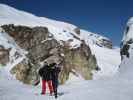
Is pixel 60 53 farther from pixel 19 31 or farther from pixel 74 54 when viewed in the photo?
pixel 19 31

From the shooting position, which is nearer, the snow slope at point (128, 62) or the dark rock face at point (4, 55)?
the snow slope at point (128, 62)

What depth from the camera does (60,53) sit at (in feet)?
190

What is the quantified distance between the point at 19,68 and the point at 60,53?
10.3m

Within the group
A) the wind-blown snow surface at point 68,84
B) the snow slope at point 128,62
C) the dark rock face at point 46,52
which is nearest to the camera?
the wind-blown snow surface at point 68,84

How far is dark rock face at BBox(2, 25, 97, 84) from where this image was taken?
56066 mm

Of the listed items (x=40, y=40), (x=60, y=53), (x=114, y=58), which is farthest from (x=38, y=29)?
(x=114, y=58)

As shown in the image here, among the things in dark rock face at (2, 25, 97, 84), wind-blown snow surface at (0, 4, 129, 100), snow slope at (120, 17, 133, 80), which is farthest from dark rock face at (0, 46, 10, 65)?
snow slope at (120, 17, 133, 80)

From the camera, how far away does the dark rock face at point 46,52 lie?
5607cm

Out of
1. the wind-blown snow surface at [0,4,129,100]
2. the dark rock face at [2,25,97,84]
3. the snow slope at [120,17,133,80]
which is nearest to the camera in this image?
the wind-blown snow surface at [0,4,129,100]

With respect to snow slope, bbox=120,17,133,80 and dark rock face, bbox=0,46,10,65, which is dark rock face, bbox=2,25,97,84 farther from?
snow slope, bbox=120,17,133,80

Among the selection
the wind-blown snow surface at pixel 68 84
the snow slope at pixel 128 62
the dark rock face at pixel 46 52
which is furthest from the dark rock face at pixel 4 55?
the snow slope at pixel 128 62

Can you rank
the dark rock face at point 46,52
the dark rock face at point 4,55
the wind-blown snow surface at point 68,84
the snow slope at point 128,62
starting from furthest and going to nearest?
the dark rock face at point 46,52 < the dark rock face at point 4,55 < the snow slope at point 128,62 < the wind-blown snow surface at point 68,84

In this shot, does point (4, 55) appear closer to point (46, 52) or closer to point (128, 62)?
point (46, 52)

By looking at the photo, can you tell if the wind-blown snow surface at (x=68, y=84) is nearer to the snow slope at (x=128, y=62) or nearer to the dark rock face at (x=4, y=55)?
the snow slope at (x=128, y=62)
